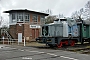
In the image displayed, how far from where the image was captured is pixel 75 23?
70.1 ft

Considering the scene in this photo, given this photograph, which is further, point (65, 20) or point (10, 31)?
point (10, 31)

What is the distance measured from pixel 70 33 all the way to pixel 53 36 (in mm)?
2405

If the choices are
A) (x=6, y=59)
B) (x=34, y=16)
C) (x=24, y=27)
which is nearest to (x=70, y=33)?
(x=6, y=59)

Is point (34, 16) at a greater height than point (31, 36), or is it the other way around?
point (34, 16)

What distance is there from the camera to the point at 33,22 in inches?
1403

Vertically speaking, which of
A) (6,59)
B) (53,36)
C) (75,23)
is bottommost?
(6,59)

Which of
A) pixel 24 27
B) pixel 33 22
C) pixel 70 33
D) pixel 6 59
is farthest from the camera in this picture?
pixel 33 22

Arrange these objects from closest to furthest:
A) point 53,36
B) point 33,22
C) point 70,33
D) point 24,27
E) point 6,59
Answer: point 6,59
point 53,36
point 70,33
point 24,27
point 33,22

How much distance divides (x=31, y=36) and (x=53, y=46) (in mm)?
14284

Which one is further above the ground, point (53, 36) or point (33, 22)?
point (33, 22)

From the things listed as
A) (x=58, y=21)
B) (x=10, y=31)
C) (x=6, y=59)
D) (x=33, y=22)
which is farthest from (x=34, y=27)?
(x=6, y=59)

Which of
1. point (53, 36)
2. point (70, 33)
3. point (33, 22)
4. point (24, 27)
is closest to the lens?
point (53, 36)

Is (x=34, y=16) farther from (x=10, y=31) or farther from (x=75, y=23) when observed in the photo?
(x=75, y=23)

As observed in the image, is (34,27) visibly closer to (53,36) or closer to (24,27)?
(24,27)
